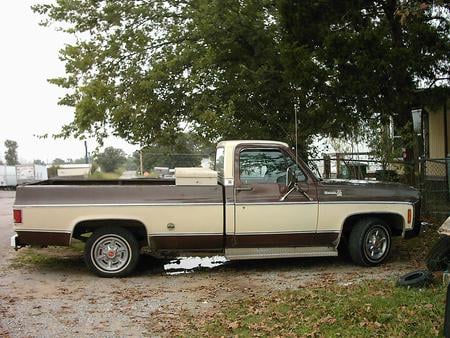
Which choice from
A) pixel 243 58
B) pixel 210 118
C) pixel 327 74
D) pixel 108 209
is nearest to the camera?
pixel 108 209

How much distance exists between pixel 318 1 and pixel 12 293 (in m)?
7.41

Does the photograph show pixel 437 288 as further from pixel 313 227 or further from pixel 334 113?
pixel 334 113

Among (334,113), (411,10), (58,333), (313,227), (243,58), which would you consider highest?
(243,58)

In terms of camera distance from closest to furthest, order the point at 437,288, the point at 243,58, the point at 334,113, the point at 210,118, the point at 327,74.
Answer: the point at 437,288 < the point at 327,74 < the point at 334,113 < the point at 210,118 < the point at 243,58

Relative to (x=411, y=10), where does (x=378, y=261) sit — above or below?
below

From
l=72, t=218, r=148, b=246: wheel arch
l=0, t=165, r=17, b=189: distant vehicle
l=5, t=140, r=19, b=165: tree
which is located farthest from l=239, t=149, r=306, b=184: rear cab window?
l=5, t=140, r=19, b=165: tree

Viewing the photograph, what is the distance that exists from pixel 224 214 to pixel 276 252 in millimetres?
972

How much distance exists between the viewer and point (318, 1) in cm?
1055

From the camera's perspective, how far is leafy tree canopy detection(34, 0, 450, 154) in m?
9.87

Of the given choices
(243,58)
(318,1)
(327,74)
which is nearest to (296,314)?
(327,74)

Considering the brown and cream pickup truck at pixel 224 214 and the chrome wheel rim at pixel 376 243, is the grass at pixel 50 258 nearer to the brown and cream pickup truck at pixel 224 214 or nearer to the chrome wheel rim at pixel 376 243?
the brown and cream pickup truck at pixel 224 214

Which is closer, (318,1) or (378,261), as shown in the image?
(378,261)

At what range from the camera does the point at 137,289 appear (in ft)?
23.6

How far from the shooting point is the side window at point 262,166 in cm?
807
